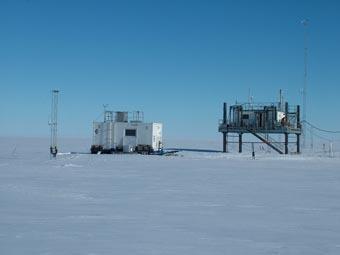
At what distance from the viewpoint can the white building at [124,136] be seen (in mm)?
48500

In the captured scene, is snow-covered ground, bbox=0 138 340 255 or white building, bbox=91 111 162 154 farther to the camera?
white building, bbox=91 111 162 154

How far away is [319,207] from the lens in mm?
13008

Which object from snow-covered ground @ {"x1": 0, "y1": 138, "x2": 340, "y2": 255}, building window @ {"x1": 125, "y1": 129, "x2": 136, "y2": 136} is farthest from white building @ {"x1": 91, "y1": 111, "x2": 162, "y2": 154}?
snow-covered ground @ {"x1": 0, "y1": 138, "x2": 340, "y2": 255}

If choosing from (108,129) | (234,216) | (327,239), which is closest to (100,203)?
(234,216)

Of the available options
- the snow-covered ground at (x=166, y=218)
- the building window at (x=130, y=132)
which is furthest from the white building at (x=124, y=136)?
the snow-covered ground at (x=166, y=218)

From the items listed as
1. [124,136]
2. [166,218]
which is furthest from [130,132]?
[166,218]

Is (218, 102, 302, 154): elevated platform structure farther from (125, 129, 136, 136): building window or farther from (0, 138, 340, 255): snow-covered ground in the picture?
(0, 138, 340, 255): snow-covered ground

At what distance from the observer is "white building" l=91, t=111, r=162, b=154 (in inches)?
1909

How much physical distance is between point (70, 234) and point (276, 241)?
349cm

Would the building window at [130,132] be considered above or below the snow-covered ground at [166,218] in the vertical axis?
above

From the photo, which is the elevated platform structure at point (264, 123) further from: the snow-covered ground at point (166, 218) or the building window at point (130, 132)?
the snow-covered ground at point (166, 218)

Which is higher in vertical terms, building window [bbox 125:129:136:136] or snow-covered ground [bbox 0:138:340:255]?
building window [bbox 125:129:136:136]

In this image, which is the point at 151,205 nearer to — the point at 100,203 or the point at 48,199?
the point at 100,203

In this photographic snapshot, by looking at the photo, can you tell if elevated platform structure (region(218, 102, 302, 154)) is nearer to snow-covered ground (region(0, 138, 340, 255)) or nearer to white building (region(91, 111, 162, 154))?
white building (region(91, 111, 162, 154))
